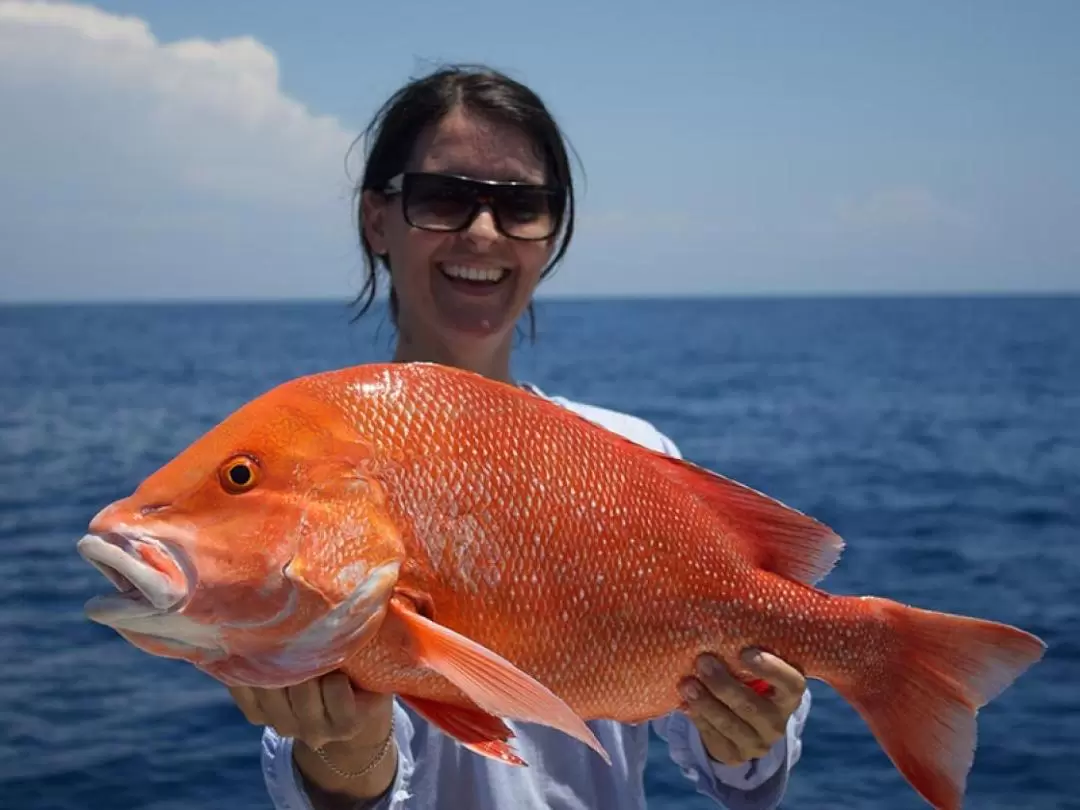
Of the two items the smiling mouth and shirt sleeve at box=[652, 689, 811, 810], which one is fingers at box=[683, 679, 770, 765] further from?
the smiling mouth

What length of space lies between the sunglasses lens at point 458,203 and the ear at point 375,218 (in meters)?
0.19

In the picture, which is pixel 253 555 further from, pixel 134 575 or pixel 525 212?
pixel 525 212

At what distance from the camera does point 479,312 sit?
2.87m

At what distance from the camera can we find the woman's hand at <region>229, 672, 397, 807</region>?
6.61ft

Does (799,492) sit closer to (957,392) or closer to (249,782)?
(249,782)

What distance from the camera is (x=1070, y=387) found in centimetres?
3531

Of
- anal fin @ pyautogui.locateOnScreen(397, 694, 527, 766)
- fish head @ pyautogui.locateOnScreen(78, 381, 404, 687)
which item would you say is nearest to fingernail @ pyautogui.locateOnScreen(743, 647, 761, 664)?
anal fin @ pyautogui.locateOnScreen(397, 694, 527, 766)

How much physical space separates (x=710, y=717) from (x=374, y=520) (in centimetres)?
94

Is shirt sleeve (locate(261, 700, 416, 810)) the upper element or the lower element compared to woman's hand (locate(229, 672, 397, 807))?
lower

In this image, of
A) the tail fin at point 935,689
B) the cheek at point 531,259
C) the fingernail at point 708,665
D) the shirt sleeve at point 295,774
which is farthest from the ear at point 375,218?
the tail fin at point 935,689

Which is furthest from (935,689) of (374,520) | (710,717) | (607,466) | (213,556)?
(213,556)

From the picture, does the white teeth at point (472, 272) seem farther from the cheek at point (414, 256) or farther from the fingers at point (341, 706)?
the fingers at point (341, 706)

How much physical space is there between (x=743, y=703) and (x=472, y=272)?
4.11ft

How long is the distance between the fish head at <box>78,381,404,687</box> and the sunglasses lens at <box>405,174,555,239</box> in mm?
1080
